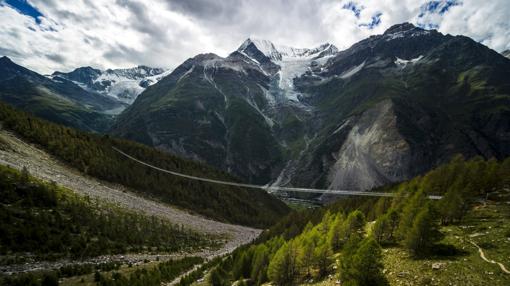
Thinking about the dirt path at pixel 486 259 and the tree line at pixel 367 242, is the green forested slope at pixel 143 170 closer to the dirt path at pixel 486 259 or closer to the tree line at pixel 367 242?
the tree line at pixel 367 242

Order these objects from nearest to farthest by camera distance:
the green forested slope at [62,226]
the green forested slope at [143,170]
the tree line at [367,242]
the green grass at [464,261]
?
the green grass at [464,261]
the tree line at [367,242]
the green forested slope at [62,226]
the green forested slope at [143,170]

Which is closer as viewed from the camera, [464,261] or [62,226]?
[464,261]

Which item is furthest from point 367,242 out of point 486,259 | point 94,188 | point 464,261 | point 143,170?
point 143,170

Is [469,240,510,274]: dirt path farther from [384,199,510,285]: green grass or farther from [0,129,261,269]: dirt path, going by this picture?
[0,129,261,269]: dirt path

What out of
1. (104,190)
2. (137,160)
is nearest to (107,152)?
(137,160)

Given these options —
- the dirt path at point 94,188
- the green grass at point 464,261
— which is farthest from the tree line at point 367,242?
the dirt path at point 94,188

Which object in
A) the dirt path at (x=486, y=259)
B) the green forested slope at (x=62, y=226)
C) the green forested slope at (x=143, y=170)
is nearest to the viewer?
the dirt path at (x=486, y=259)

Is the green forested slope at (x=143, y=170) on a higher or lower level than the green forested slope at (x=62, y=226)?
higher

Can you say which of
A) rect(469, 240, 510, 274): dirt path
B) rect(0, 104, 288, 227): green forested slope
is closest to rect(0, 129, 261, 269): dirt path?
rect(0, 104, 288, 227): green forested slope

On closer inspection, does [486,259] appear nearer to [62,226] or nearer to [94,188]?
[62,226]
